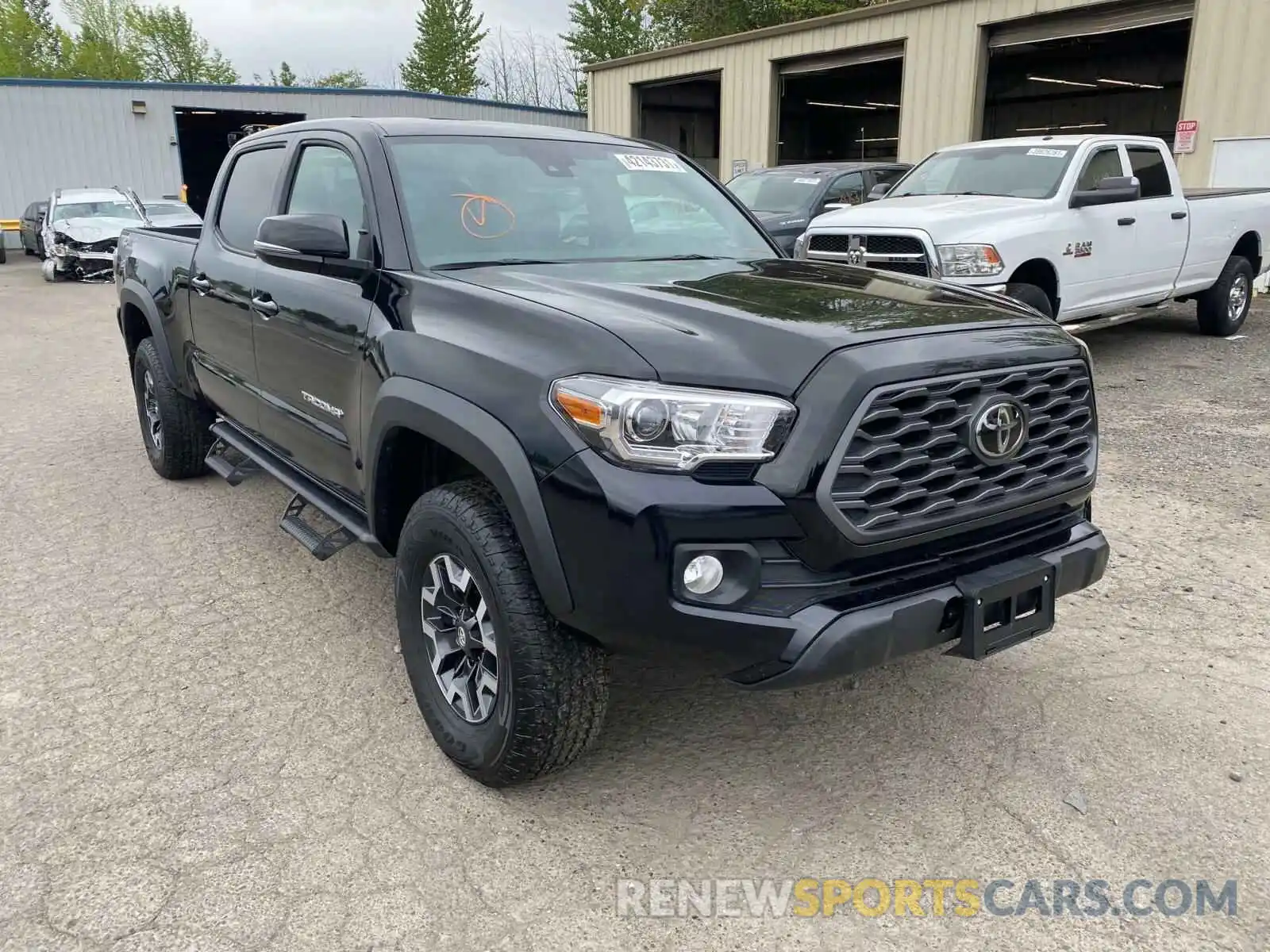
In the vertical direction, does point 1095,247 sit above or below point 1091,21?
below

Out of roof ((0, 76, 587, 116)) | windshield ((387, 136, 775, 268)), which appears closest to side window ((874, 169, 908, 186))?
windshield ((387, 136, 775, 268))

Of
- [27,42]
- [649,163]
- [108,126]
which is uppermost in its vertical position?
[27,42]

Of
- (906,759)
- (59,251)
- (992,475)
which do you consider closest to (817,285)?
(992,475)

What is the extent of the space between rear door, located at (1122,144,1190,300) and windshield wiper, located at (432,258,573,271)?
6.81 metres

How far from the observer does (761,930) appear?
2.30 metres

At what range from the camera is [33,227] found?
24031 millimetres

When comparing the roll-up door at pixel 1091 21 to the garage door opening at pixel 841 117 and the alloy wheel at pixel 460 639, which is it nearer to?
the garage door opening at pixel 841 117

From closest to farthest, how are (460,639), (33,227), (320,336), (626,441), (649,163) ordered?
(626,441) → (460,639) → (320,336) → (649,163) → (33,227)

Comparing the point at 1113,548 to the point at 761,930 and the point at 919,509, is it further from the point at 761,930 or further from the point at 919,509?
the point at 761,930

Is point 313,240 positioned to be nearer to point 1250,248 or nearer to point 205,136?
point 1250,248

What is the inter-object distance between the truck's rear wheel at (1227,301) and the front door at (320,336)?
9.23 meters

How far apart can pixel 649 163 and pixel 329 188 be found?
125cm

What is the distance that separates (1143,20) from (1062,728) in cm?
1409

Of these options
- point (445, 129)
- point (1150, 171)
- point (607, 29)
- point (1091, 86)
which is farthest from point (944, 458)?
point (607, 29)
